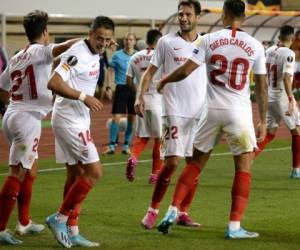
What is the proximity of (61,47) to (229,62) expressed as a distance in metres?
1.68

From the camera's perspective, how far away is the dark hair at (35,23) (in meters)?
9.38

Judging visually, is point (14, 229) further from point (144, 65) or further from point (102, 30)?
point (144, 65)

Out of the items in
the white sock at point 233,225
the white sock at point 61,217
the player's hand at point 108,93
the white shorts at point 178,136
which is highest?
the white shorts at point 178,136

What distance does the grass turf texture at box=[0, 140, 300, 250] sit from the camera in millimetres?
9391

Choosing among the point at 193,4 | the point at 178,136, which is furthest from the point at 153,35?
the point at 178,136

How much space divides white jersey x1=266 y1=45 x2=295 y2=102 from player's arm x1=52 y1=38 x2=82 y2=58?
6.23m

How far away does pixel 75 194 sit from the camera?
9.05 meters

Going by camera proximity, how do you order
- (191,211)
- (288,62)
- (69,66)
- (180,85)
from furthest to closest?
1. (288,62)
2. (191,211)
3. (180,85)
4. (69,66)

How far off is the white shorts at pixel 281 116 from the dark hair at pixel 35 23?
21.7ft

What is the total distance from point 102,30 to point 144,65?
6.86 m

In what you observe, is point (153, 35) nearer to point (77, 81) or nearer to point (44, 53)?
point (44, 53)

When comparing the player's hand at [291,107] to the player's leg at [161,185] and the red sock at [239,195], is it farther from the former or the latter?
the red sock at [239,195]

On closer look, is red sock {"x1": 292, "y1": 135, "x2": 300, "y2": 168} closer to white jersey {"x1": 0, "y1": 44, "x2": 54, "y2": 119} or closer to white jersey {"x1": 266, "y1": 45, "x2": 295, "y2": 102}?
white jersey {"x1": 266, "y1": 45, "x2": 295, "y2": 102}

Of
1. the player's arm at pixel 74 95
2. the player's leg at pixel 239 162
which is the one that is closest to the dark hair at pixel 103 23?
the player's arm at pixel 74 95
